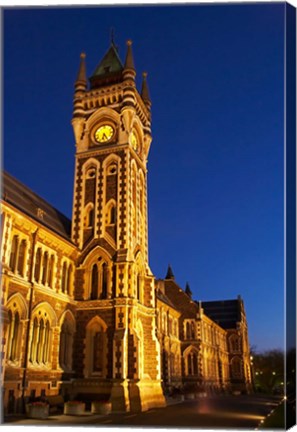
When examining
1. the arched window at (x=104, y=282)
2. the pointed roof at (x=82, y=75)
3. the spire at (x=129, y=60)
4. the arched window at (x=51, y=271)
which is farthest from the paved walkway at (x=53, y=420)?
the pointed roof at (x=82, y=75)

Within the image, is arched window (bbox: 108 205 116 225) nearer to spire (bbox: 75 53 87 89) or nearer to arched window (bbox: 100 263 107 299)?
arched window (bbox: 100 263 107 299)

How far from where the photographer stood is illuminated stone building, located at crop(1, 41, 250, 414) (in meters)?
22.0

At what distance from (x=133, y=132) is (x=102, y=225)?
297 inches

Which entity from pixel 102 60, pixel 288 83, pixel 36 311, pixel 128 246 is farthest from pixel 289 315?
pixel 102 60

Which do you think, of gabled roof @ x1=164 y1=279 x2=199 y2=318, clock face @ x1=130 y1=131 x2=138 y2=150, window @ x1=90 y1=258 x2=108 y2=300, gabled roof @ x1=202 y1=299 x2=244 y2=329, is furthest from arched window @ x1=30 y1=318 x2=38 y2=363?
gabled roof @ x1=202 y1=299 x2=244 y2=329

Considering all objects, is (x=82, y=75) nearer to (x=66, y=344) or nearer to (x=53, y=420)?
(x=66, y=344)

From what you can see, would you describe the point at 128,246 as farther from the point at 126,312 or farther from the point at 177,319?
the point at 177,319

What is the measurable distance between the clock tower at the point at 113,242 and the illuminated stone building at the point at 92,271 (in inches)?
2.7

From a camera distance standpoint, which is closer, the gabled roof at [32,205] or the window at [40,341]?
the window at [40,341]

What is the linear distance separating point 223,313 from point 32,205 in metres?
43.2

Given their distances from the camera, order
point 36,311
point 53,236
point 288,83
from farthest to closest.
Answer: point 53,236 → point 36,311 → point 288,83

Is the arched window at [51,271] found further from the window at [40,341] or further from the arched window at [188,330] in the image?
the arched window at [188,330]

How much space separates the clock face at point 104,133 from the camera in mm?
31969

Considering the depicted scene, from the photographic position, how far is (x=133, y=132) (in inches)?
1284
